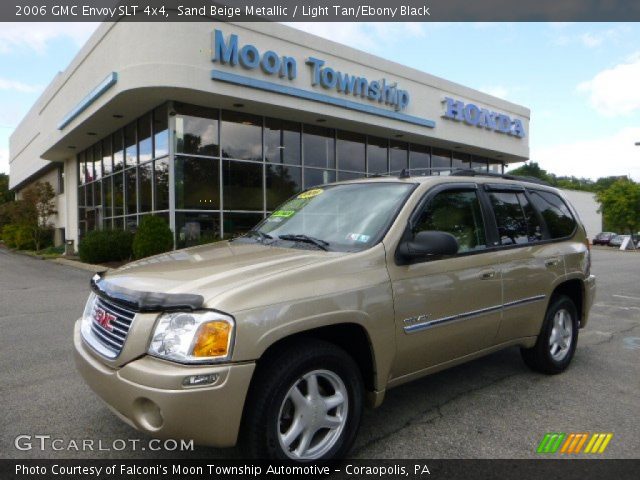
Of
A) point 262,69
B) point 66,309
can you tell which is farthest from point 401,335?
point 262,69

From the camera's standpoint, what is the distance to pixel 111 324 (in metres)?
2.76

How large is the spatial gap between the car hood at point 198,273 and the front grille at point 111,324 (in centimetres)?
10

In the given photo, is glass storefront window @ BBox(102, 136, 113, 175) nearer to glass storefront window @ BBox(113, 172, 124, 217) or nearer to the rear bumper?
glass storefront window @ BBox(113, 172, 124, 217)

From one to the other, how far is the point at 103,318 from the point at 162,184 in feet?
41.8

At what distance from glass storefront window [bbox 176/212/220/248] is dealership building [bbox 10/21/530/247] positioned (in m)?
0.03

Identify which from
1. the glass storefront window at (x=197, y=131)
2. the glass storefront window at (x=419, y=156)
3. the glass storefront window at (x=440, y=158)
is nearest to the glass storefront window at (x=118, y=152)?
the glass storefront window at (x=197, y=131)

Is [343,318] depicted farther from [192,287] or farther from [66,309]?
[66,309]

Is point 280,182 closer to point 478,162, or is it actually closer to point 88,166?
point 88,166

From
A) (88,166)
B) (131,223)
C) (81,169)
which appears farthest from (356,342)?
(81,169)

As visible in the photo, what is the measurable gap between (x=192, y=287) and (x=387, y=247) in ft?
4.24

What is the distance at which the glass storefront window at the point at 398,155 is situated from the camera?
20297 millimetres

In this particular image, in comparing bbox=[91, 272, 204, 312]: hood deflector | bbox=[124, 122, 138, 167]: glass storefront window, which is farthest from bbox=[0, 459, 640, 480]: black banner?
bbox=[124, 122, 138, 167]: glass storefront window

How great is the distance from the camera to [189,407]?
7.66 ft

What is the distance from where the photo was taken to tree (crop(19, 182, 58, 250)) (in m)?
23.9
